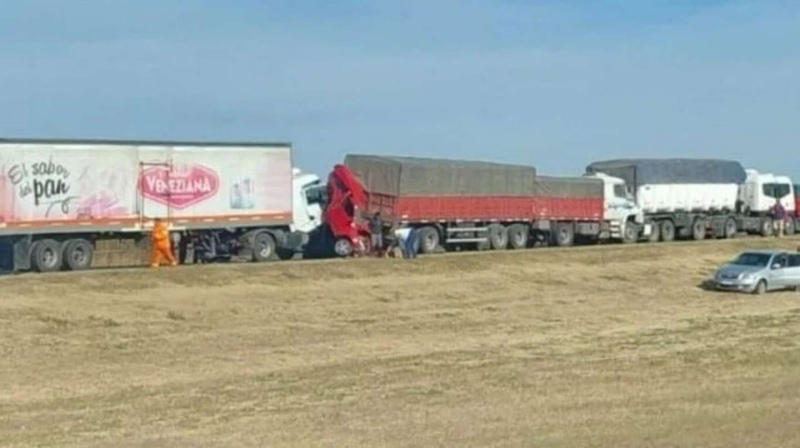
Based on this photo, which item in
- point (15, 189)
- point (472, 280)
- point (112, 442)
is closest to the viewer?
point (112, 442)

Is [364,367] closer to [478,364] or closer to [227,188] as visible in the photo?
[478,364]

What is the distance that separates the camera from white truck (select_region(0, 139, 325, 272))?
38.8m

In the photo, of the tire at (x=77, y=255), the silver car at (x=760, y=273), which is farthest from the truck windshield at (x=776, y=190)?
the tire at (x=77, y=255)

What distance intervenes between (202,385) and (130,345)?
19.7 ft

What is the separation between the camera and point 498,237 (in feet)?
174

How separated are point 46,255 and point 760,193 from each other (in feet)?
125

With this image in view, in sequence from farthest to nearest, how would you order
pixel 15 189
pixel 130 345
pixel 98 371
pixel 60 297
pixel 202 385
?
pixel 15 189, pixel 60 297, pixel 130 345, pixel 98 371, pixel 202 385

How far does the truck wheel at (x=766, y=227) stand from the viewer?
6688cm

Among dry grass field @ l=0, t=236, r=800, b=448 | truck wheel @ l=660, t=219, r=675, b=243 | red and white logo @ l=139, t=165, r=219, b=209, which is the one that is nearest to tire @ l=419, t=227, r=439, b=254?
dry grass field @ l=0, t=236, r=800, b=448

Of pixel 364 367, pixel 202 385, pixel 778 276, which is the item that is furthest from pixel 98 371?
pixel 778 276

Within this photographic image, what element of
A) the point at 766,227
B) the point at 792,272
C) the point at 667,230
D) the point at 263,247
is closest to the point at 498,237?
the point at 263,247

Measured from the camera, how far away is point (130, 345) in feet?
92.3

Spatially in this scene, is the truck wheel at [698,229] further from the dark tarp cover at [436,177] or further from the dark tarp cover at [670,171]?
the dark tarp cover at [436,177]

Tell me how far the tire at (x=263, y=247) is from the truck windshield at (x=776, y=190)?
30059mm
